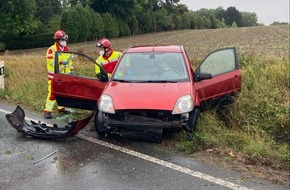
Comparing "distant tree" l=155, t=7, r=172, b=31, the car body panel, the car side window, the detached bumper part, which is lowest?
the detached bumper part

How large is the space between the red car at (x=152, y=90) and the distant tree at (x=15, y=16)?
41.3 m

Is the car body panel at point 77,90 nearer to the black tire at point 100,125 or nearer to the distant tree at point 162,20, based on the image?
the black tire at point 100,125

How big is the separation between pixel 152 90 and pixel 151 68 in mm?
838

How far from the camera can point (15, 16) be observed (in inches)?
1785

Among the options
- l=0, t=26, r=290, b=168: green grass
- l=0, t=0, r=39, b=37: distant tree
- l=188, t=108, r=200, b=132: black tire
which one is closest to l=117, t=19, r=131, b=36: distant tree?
l=0, t=0, r=39, b=37: distant tree

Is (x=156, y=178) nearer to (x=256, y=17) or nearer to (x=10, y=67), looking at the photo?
(x=10, y=67)

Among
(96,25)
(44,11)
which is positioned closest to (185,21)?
(96,25)

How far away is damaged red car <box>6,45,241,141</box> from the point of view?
5.26m

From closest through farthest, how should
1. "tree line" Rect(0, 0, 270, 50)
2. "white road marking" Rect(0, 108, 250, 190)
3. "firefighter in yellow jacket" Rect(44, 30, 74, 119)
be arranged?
1. "white road marking" Rect(0, 108, 250, 190)
2. "firefighter in yellow jacket" Rect(44, 30, 74, 119)
3. "tree line" Rect(0, 0, 270, 50)

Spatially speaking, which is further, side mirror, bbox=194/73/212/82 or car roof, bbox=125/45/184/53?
car roof, bbox=125/45/184/53

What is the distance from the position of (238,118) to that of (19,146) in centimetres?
395

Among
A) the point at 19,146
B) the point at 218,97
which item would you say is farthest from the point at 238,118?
the point at 19,146

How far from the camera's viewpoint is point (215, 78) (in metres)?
6.49

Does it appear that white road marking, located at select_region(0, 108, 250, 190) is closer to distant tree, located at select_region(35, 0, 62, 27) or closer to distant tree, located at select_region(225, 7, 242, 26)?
distant tree, located at select_region(35, 0, 62, 27)
